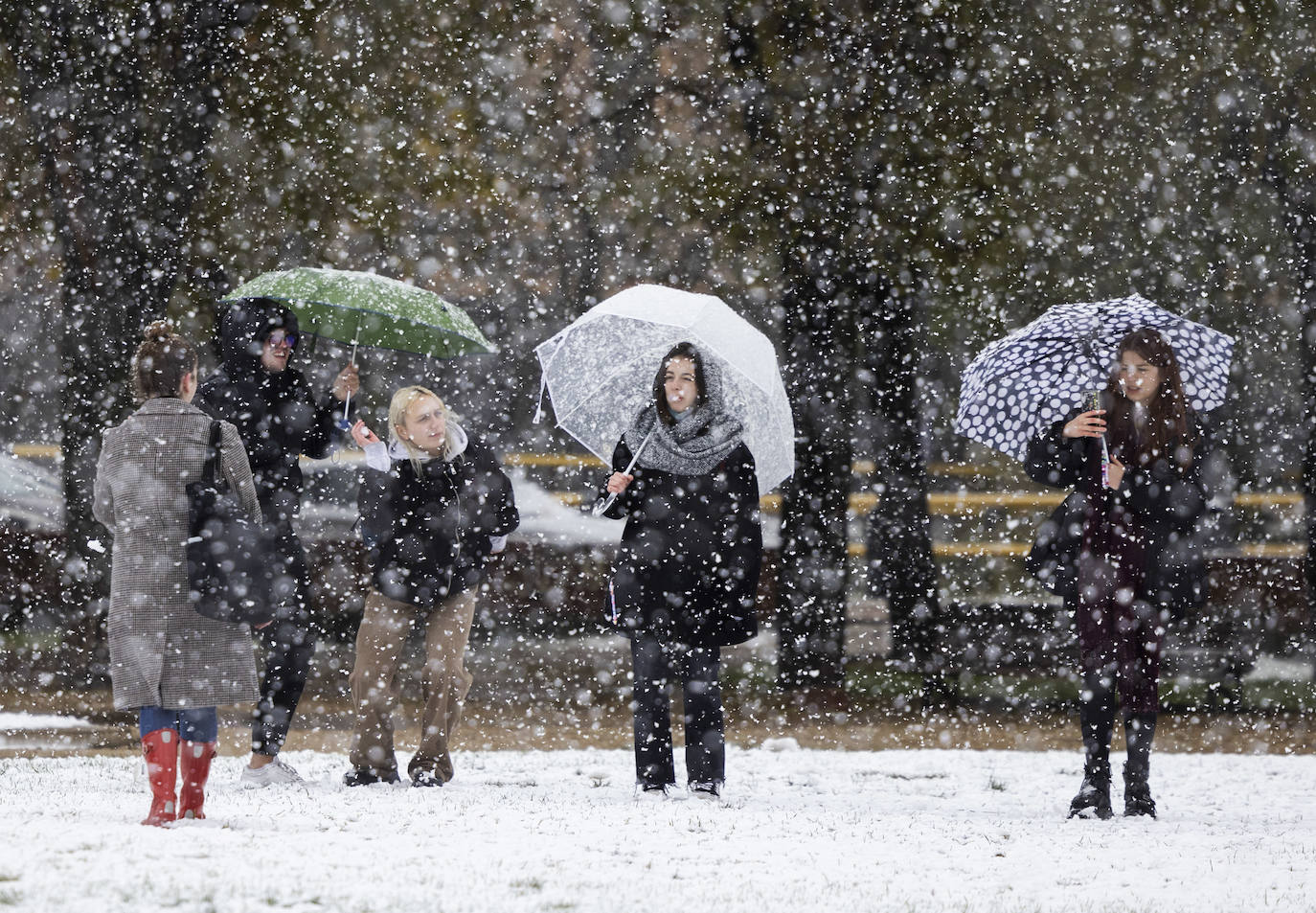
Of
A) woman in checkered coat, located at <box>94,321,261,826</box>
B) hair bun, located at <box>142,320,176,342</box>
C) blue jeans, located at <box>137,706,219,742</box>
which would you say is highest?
hair bun, located at <box>142,320,176,342</box>

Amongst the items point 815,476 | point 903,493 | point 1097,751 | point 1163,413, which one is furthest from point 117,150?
point 1097,751

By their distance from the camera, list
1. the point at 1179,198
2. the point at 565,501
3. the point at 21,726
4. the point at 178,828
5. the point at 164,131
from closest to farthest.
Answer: the point at 178,828, the point at 21,726, the point at 164,131, the point at 1179,198, the point at 565,501

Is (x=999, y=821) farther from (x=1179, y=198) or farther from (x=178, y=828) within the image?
(x=1179, y=198)

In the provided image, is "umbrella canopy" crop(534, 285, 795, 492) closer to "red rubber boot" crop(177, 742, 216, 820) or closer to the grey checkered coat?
the grey checkered coat

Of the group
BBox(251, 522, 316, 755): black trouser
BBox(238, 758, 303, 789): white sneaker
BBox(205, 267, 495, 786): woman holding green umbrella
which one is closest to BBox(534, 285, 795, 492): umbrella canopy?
BBox(205, 267, 495, 786): woman holding green umbrella

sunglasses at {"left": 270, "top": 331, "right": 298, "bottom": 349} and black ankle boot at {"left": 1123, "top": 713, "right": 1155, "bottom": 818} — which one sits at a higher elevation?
sunglasses at {"left": 270, "top": 331, "right": 298, "bottom": 349}

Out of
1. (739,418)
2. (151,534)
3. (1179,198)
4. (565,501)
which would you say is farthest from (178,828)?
(565,501)

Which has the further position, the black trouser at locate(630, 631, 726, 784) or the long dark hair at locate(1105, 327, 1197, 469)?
the black trouser at locate(630, 631, 726, 784)

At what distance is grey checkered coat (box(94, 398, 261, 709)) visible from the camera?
6098 mm

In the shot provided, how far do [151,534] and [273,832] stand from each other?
45.4 inches

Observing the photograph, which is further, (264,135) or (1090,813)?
(264,135)

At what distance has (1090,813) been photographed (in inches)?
283

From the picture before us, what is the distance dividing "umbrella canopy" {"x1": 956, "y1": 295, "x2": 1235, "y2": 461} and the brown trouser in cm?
241

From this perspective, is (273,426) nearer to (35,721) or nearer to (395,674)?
(395,674)
